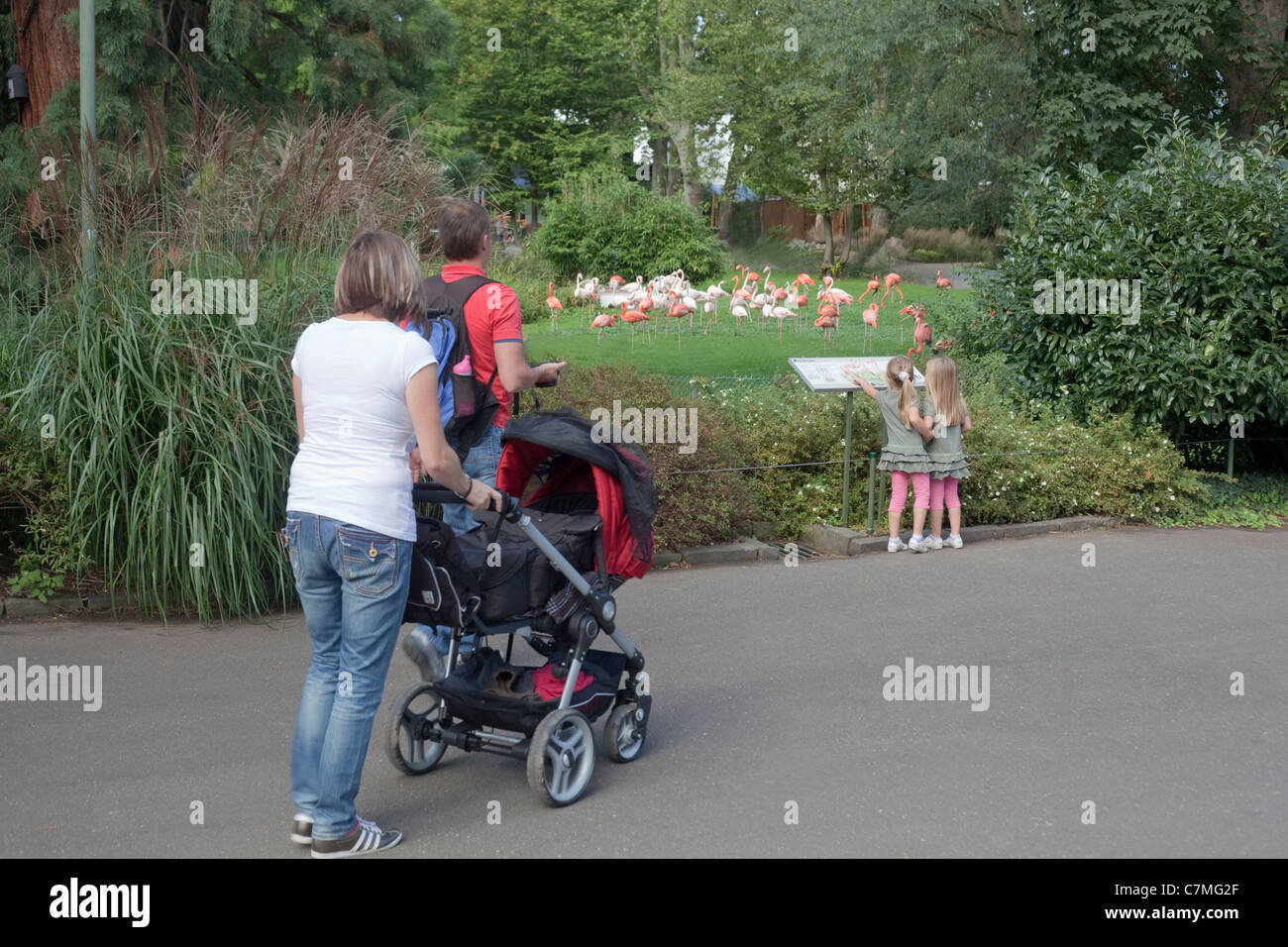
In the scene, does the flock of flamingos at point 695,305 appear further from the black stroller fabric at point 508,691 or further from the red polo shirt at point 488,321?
the black stroller fabric at point 508,691

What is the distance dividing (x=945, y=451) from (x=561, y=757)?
19.7ft

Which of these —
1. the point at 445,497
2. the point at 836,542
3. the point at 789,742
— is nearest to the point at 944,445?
the point at 836,542

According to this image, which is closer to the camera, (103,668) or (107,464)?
(103,668)

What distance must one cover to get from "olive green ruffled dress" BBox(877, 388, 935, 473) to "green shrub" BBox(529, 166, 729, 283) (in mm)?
19309

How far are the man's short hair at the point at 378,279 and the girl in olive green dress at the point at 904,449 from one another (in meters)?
6.32

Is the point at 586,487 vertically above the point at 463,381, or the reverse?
the point at 463,381

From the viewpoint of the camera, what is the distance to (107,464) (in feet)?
24.2

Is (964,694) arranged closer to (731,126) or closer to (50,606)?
(50,606)

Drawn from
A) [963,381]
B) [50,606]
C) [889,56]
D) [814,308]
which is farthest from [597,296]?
[50,606]

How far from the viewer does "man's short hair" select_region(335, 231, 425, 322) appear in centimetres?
438

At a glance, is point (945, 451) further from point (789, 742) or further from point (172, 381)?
point (172, 381)

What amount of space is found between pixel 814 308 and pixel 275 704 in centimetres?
2139

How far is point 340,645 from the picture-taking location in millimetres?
4527

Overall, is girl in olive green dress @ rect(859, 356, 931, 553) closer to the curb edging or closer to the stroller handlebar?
the curb edging
